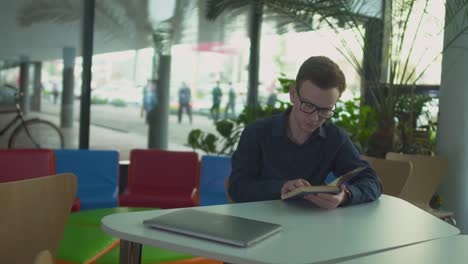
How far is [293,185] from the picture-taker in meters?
2.23

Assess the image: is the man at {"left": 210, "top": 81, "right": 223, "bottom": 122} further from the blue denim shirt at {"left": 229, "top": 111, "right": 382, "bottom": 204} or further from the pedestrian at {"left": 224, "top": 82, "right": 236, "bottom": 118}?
the blue denim shirt at {"left": 229, "top": 111, "right": 382, "bottom": 204}

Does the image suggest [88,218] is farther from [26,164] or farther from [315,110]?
[315,110]

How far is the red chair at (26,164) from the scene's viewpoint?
4325mm

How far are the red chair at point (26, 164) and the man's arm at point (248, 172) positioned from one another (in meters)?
2.18

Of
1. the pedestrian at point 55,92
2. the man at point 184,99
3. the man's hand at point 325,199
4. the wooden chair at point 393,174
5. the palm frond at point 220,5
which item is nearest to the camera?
the man's hand at point 325,199

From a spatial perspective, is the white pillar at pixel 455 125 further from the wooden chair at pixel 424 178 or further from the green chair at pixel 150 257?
the green chair at pixel 150 257

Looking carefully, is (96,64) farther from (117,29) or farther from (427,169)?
(427,169)

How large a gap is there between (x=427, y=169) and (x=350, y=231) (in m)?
3.29

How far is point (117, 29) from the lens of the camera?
6.04 metres

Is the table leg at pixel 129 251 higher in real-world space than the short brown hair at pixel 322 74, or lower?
lower

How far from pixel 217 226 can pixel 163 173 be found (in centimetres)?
336

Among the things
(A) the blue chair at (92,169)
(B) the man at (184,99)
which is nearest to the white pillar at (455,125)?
(B) the man at (184,99)

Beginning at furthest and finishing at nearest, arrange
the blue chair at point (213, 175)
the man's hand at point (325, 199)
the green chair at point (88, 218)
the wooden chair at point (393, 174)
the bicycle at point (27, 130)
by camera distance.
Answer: the bicycle at point (27, 130) → the blue chair at point (213, 175) → the green chair at point (88, 218) → the wooden chair at point (393, 174) → the man's hand at point (325, 199)

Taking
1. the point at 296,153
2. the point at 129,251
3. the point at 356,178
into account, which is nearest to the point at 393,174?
the point at 356,178
